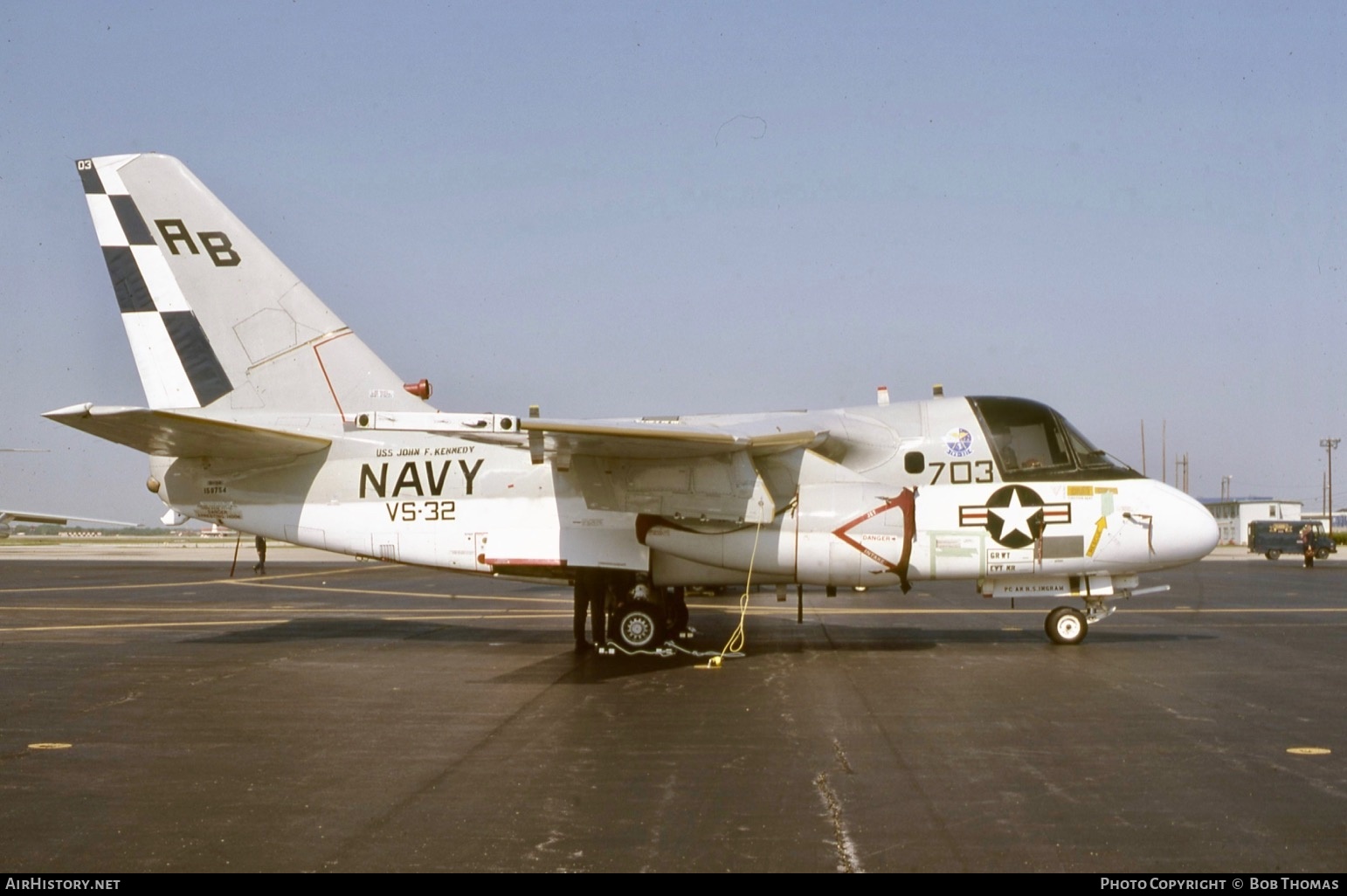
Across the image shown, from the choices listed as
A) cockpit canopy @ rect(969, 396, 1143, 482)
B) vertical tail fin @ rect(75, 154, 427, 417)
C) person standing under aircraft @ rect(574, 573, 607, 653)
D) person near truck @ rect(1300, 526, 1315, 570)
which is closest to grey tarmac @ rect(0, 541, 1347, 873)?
person standing under aircraft @ rect(574, 573, 607, 653)

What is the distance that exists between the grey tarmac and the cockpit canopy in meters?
2.47

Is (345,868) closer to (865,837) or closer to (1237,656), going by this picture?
(865,837)

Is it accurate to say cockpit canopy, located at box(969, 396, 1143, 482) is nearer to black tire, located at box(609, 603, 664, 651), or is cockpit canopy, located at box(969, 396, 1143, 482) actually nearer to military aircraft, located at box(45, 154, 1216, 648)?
military aircraft, located at box(45, 154, 1216, 648)

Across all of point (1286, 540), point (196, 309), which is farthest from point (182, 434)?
point (1286, 540)

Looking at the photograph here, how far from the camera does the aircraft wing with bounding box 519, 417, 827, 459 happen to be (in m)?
→ 12.9

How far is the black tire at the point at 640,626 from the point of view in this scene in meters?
14.8

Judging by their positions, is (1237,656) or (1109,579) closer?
(1237,656)

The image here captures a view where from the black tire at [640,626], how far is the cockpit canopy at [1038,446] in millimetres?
5197

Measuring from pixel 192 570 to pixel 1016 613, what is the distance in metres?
32.4

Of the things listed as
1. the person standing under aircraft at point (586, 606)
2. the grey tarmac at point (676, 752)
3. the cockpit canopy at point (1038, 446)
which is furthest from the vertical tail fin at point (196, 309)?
the cockpit canopy at point (1038, 446)

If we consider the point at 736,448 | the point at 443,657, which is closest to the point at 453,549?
the point at 443,657

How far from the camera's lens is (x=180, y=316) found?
53.5ft
